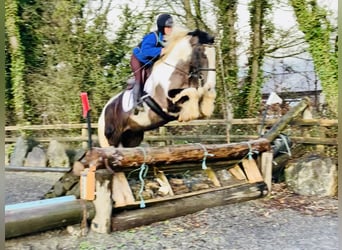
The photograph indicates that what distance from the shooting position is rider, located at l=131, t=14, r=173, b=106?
226 cm

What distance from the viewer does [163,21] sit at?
227 cm

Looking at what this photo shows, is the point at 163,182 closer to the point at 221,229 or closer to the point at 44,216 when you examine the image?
the point at 221,229

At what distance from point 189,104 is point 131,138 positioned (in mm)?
361

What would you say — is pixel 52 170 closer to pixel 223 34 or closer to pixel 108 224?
pixel 108 224

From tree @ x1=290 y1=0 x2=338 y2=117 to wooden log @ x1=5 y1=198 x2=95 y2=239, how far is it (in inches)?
56.0

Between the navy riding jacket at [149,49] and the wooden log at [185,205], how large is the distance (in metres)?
0.76

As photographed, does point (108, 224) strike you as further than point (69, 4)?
No

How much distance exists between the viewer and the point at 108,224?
6.75ft

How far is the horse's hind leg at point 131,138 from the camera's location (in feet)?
7.54

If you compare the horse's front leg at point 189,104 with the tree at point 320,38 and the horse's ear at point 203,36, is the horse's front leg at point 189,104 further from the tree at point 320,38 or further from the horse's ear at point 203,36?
the tree at point 320,38

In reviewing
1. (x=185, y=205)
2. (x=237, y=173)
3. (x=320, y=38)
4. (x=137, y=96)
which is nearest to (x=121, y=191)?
(x=185, y=205)

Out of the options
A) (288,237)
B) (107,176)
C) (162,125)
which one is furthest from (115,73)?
(288,237)

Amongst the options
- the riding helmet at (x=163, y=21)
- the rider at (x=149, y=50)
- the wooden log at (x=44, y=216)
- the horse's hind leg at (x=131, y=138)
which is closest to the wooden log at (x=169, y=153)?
the horse's hind leg at (x=131, y=138)

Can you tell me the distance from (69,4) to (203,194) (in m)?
1.26
